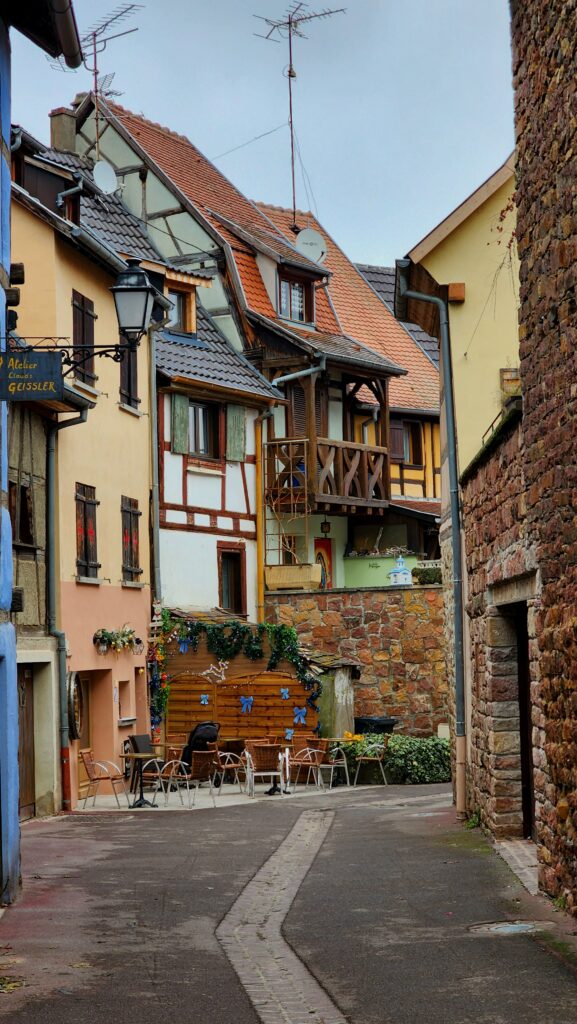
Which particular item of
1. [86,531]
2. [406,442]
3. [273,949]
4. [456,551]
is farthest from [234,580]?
[273,949]

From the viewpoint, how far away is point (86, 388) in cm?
2114

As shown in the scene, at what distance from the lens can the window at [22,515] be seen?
18.4 m

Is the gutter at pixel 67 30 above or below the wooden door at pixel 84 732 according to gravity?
above

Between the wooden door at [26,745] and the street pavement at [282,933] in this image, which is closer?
the street pavement at [282,933]

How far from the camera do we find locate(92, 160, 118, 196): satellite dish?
1150 inches

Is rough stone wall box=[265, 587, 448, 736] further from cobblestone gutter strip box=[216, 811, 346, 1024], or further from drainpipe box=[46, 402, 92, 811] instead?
cobblestone gutter strip box=[216, 811, 346, 1024]

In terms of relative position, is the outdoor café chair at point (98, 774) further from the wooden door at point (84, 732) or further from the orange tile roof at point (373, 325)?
the orange tile roof at point (373, 325)

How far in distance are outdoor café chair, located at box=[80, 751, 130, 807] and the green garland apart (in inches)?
120

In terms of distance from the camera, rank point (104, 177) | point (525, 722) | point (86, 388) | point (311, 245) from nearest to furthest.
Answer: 1. point (525, 722)
2. point (86, 388)
3. point (104, 177)
4. point (311, 245)

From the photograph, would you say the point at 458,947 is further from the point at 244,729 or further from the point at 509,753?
the point at 244,729

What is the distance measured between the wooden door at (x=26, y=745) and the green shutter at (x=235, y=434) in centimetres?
1074

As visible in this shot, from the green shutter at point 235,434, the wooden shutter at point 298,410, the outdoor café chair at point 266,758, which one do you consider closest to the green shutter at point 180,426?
the green shutter at point 235,434

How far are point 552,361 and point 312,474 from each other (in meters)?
21.0

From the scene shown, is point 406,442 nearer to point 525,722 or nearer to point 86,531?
point 86,531
